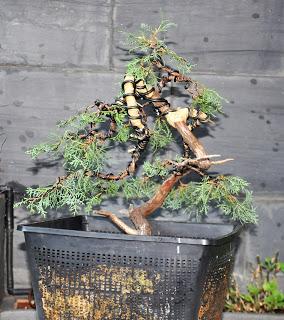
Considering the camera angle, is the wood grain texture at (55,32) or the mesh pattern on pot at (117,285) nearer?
the mesh pattern on pot at (117,285)

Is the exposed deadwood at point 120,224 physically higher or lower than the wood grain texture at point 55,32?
lower

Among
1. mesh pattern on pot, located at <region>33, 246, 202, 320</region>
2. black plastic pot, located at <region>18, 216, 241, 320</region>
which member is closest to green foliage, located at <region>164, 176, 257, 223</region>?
black plastic pot, located at <region>18, 216, 241, 320</region>

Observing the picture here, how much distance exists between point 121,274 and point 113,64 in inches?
59.2

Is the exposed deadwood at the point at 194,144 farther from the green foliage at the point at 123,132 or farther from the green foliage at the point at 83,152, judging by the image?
the green foliage at the point at 83,152

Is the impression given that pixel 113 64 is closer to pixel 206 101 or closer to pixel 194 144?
pixel 206 101

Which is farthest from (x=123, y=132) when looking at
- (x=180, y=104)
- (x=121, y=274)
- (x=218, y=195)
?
(x=180, y=104)

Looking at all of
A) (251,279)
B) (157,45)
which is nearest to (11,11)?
(157,45)

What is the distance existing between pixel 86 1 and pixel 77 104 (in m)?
0.62

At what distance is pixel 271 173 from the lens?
3867 millimetres

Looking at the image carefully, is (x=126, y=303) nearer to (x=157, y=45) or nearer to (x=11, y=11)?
(x=157, y=45)

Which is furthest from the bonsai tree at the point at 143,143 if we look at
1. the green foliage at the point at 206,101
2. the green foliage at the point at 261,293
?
the green foliage at the point at 261,293

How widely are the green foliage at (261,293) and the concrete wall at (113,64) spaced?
1.21ft

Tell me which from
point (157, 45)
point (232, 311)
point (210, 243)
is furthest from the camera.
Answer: point (232, 311)

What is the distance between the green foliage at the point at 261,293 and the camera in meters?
3.69
